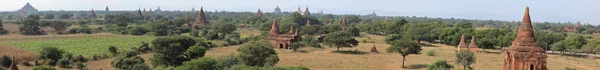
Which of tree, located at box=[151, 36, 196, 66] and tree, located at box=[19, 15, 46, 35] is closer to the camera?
tree, located at box=[151, 36, 196, 66]

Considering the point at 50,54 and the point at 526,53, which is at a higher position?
the point at 526,53

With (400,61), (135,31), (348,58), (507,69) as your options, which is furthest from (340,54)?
(135,31)

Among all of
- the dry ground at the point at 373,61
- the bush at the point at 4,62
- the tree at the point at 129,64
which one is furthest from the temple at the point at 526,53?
the bush at the point at 4,62

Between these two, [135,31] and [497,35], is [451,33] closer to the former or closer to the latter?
[497,35]

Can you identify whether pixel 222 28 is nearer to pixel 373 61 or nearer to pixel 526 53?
pixel 373 61

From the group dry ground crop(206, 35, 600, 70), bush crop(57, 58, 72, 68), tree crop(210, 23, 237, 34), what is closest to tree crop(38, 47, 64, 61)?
bush crop(57, 58, 72, 68)

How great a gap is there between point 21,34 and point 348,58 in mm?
49899

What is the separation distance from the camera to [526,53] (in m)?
19.7

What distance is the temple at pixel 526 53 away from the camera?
1961 cm

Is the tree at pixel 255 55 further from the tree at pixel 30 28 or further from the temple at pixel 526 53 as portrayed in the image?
the tree at pixel 30 28

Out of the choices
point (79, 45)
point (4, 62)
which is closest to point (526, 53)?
point (4, 62)

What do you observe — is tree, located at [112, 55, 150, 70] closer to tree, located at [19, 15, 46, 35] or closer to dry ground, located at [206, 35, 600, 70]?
dry ground, located at [206, 35, 600, 70]

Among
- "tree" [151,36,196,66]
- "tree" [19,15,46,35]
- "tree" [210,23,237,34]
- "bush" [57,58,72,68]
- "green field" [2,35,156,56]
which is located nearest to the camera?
"tree" [151,36,196,66]

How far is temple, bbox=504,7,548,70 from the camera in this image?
19.6 meters
